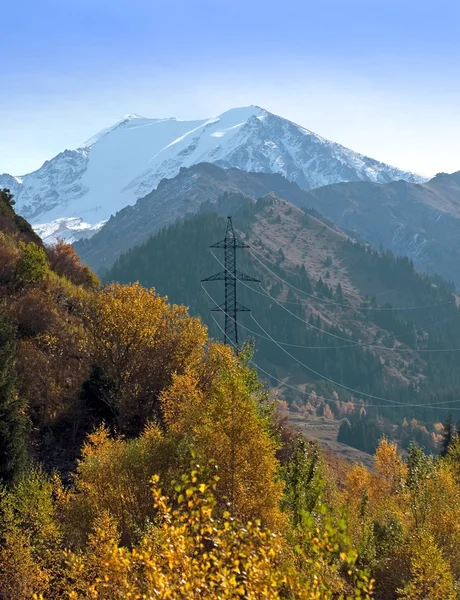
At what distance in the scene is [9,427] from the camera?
40375mm

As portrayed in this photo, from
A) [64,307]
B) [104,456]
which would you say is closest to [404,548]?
[104,456]

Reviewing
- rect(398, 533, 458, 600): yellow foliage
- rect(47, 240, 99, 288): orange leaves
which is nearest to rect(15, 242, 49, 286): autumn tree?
rect(47, 240, 99, 288): orange leaves

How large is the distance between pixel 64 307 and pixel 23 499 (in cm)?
3513

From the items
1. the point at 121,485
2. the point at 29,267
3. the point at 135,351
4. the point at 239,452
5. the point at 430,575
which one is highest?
the point at 29,267

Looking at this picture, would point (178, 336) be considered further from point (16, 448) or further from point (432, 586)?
point (432, 586)

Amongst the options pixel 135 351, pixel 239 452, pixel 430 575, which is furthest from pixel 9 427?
pixel 430 575

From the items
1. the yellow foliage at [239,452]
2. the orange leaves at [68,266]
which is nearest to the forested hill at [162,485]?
the yellow foliage at [239,452]

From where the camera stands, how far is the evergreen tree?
130ft

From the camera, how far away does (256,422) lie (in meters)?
34.3

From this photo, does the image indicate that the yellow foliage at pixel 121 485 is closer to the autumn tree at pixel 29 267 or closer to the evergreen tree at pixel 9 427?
the evergreen tree at pixel 9 427

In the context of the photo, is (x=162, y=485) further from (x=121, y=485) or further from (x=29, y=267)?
(x=29, y=267)

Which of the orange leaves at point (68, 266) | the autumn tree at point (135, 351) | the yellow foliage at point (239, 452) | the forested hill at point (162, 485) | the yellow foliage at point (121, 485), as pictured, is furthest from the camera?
the orange leaves at point (68, 266)

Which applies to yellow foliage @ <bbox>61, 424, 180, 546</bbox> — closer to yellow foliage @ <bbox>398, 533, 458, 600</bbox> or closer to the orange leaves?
yellow foliage @ <bbox>398, 533, 458, 600</bbox>

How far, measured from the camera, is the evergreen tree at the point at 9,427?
39625 mm
